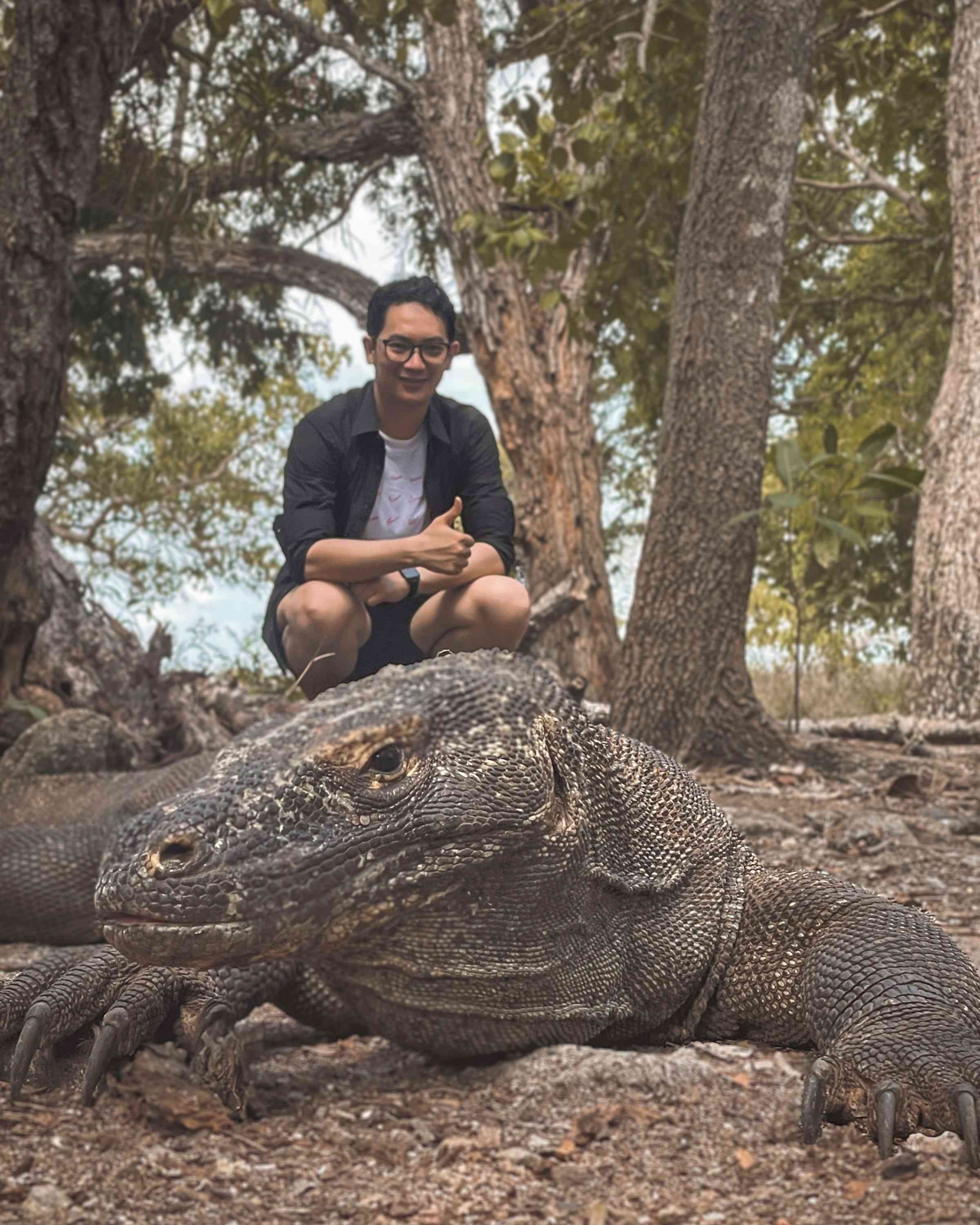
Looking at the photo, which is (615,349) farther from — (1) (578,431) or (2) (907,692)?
(2) (907,692)

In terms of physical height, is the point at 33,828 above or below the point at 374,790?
below

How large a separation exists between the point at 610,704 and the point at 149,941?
12.1ft

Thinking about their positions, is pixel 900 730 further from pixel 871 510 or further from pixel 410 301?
pixel 410 301

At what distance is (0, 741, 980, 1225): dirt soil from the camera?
1.50 meters

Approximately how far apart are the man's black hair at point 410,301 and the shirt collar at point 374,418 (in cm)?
11

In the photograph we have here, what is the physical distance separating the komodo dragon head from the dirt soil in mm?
278

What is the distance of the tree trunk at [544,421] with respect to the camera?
8180 millimetres

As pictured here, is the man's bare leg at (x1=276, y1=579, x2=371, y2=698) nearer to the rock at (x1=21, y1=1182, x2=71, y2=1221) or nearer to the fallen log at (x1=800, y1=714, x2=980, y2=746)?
the rock at (x1=21, y1=1182, x2=71, y2=1221)


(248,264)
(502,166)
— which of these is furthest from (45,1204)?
(248,264)

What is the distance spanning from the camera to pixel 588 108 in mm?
6320

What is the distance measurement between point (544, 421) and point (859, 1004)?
6.65 metres

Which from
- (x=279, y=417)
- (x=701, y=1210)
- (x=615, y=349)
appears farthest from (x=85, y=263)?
(x=701, y=1210)

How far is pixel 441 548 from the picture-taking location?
209cm

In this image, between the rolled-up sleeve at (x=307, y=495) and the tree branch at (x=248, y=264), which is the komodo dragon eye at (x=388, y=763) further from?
the tree branch at (x=248, y=264)
